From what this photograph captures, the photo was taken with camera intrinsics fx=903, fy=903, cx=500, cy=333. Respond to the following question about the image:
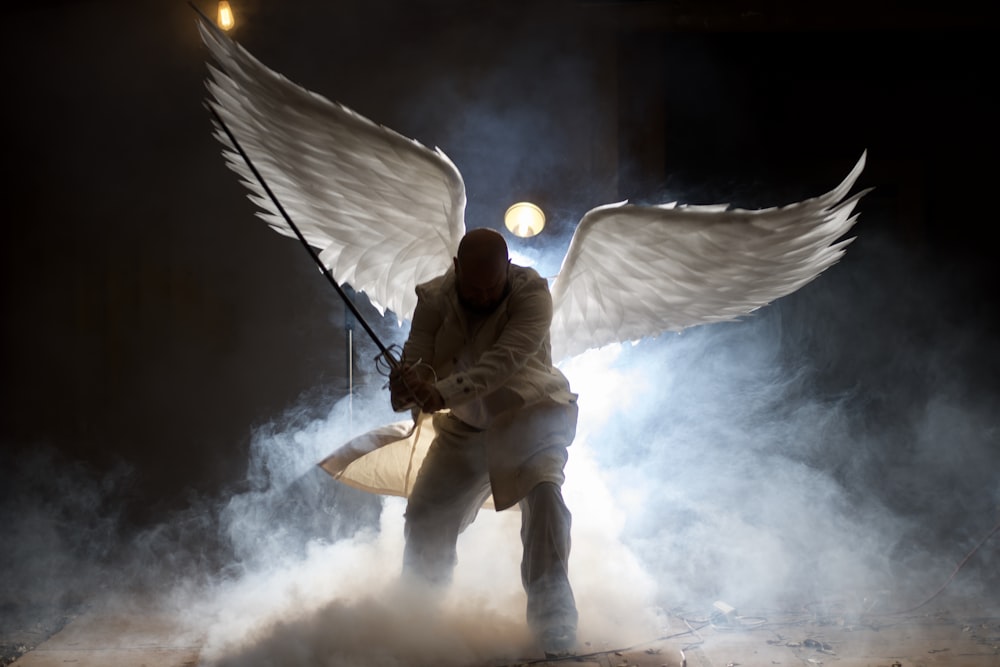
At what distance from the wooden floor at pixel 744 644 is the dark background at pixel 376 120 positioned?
149 centimetres

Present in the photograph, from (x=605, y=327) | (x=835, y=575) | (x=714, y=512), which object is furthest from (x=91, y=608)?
(x=835, y=575)

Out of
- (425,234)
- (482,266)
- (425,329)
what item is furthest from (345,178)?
(482,266)

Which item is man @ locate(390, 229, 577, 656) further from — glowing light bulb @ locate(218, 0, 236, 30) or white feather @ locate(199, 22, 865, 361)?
glowing light bulb @ locate(218, 0, 236, 30)

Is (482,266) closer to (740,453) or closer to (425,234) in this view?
(425,234)

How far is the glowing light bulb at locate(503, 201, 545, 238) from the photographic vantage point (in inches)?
208

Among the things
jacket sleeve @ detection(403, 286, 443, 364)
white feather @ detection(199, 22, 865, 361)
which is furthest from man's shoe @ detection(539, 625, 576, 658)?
white feather @ detection(199, 22, 865, 361)

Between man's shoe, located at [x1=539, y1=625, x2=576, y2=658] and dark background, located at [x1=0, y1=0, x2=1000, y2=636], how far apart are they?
2.60 meters

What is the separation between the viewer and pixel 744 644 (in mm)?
3658

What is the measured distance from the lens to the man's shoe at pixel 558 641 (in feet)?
10.3

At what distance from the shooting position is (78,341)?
5.49 m

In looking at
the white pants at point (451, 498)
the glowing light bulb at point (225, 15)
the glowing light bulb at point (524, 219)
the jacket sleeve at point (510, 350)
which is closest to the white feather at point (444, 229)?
the jacket sleeve at point (510, 350)

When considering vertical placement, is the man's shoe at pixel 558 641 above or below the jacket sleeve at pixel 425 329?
below

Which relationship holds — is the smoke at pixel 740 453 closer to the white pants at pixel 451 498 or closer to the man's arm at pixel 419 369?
the white pants at pixel 451 498

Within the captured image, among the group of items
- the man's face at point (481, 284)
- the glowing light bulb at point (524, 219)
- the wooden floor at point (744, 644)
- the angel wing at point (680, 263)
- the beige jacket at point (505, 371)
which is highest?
the glowing light bulb at point (524, 219)
